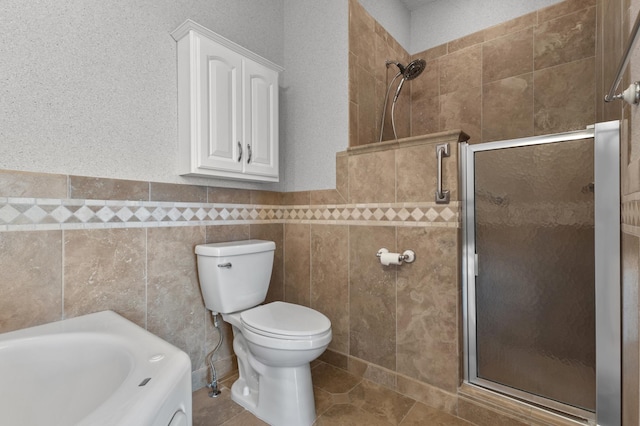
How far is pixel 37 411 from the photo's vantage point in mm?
859

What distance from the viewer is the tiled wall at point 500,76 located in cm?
187

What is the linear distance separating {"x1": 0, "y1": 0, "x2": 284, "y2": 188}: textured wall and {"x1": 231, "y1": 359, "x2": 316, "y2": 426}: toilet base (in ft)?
3.66

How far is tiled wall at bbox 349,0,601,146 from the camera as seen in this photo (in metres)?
1.87

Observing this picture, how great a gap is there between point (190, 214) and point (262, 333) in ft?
2.50

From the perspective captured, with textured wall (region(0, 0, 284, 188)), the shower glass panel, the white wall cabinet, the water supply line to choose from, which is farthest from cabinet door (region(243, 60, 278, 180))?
the shower glass panel

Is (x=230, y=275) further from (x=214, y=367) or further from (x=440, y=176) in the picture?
(x=440, y=176)

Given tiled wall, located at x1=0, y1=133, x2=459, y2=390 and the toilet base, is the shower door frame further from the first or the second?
the toilet base

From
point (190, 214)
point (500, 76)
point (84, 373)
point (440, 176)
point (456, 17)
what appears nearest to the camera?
point (84, 373)

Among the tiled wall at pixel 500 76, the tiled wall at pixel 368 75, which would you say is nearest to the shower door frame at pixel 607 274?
the tiled wall at pixel 500 76

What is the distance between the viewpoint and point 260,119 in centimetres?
180

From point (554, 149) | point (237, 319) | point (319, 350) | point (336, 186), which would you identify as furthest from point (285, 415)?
point (554, 149)

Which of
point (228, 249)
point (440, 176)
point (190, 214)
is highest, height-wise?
point (440, 176)

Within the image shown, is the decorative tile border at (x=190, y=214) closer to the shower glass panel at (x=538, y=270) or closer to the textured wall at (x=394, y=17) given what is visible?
the shower glass panel at (x=538, y=270)

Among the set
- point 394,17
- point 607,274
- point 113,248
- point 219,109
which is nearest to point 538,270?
point 607,274
